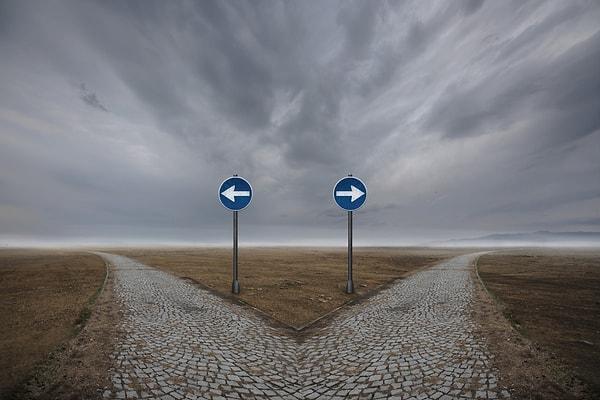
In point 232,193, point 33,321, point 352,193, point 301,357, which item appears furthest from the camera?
point 352,193

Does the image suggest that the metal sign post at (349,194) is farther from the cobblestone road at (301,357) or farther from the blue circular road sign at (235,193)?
the cobblestone road at (301,357)

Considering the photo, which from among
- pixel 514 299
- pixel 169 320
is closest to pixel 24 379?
pixel 169 320

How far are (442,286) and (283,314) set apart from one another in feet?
36.4

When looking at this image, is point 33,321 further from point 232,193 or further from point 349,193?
point 349,193

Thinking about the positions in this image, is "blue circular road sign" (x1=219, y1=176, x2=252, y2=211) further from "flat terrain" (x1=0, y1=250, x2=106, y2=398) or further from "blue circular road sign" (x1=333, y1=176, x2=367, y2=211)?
"flat terrain" (x1=0, y1=250, x2=106, y2=398)

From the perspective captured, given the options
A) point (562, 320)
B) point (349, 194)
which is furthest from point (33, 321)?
point (562, 320)

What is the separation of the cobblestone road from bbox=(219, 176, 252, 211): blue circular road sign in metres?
4.85

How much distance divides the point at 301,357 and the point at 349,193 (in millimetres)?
8813

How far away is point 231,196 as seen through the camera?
13.7m

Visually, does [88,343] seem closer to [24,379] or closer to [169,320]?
[24,379]

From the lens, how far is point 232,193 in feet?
44.8

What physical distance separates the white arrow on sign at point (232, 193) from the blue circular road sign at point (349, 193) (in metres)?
4.38

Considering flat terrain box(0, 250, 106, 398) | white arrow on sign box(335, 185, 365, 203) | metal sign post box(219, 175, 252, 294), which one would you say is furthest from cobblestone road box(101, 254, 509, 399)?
white arrow on sign box(335, 185, 365, 203)

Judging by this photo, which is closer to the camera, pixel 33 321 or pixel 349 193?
pixel 33 321
